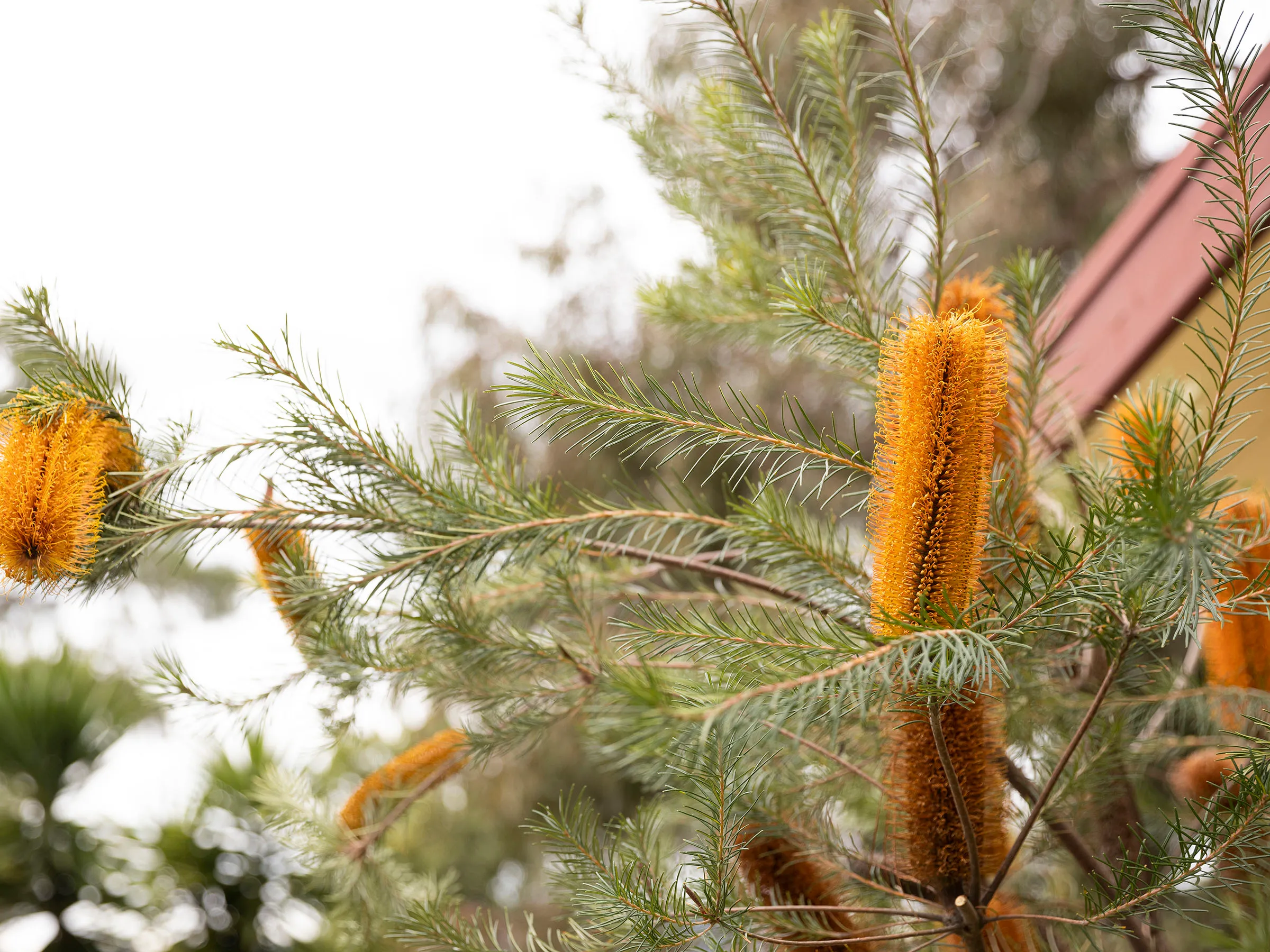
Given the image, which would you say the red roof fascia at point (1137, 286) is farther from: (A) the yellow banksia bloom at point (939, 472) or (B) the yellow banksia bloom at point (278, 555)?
(B) the yellow banksia bloom at point (278, 555)

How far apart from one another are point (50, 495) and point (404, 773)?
41 centimetres

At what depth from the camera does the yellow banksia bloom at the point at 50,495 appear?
1.72 feet

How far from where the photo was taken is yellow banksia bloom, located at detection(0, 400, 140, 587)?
1.72 ft

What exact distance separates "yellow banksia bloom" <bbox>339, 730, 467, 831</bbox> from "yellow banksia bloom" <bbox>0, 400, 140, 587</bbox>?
350mm

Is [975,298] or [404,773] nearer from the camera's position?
[975,298]

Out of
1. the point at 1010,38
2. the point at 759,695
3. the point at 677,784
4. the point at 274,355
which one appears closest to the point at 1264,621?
the point at 677,784

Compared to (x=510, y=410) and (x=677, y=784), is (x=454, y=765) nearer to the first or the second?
(x=677, y=784)

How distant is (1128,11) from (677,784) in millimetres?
514

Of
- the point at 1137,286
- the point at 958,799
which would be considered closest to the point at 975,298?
the point at 958,799

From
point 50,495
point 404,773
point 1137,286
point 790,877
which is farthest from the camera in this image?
point 1137,286

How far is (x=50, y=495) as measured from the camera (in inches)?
21.0

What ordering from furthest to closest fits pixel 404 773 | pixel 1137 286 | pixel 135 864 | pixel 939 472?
pixel 135 864
pixel 1137 286
pixel 404 773
pixel 939 472

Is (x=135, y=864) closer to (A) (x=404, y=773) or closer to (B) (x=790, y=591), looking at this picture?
(A) (x=404, y=773)

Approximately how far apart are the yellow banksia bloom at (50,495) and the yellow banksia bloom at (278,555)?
99 mm
